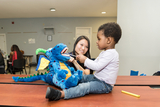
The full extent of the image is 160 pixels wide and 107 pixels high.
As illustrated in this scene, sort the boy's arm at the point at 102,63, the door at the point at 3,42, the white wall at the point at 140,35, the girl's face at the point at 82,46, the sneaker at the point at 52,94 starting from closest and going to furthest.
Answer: the sneaker at the point at 52,94, the boy's arm at the point at 102,63, the girl's face at the point at 82,46, the white wall at the point at 140,35, the door at the point at 3,42

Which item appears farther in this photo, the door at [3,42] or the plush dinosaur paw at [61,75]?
the door at [3,42]

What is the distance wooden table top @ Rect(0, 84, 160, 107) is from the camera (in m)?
0.70

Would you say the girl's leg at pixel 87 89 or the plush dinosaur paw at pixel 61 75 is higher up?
the plush dinosaur paw at pixel 61 75

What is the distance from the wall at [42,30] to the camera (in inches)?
248

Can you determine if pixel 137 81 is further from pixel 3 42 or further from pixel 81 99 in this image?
pixel 3 42

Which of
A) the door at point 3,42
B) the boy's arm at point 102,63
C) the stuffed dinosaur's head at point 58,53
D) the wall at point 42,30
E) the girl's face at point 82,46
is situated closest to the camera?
the boy's arm at point 102,63

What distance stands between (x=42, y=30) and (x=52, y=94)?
248 inches

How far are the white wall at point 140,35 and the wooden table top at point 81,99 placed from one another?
1.83 metres

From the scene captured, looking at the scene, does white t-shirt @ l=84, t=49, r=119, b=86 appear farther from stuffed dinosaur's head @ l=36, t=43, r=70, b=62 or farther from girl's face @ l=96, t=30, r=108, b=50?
stuffed dinosaur's head @ l=36, t=43, r=70, b=62

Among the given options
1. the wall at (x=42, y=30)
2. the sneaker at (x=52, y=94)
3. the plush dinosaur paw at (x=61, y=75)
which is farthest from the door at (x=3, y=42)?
the sneaker at (x=52, y=94)

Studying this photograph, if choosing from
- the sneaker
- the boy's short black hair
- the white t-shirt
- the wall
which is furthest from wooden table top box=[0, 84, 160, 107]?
the wall

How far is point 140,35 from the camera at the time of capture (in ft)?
8.30

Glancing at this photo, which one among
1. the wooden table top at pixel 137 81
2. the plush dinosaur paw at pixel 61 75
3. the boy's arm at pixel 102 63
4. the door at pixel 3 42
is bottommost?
the wooden table top at pixel 137 81

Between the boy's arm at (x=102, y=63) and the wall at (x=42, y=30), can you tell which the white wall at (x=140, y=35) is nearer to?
the boy's arm at (x=102, y=63)
